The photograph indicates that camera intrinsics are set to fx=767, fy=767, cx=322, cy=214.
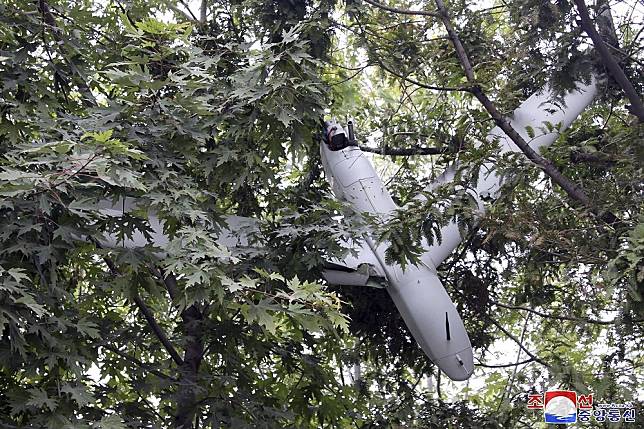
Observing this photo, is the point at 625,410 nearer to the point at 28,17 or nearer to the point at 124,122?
the point at 124,122

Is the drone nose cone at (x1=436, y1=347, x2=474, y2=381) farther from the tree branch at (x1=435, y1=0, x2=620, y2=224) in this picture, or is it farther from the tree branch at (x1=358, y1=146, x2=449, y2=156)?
the tree branch at (x1=358, y1=146, x2=449, y2=156)

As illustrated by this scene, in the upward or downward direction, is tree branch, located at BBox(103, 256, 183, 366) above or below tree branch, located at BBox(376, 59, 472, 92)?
below

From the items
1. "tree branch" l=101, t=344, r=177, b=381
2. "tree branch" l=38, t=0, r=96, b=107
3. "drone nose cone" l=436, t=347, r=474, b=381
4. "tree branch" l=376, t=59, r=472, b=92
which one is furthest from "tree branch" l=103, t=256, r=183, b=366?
"tree branch" l=376, t=59, r=472, b=92

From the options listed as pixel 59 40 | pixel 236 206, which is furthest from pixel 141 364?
pixel 59 40

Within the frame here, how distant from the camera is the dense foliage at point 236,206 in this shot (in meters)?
2.74

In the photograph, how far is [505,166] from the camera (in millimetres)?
3281

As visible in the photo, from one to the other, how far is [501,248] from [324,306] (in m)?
1.97

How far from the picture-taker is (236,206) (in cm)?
447

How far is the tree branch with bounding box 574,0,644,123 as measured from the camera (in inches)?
126

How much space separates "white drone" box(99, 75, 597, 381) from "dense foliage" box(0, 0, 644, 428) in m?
0.16

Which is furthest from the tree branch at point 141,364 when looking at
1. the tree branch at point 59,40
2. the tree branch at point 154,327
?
the tree branch at point 59,40

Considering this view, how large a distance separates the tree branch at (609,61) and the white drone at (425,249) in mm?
398

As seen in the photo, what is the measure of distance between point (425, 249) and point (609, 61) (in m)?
1.31

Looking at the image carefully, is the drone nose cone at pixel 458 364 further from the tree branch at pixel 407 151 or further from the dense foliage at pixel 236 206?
the tree branch at pixel 407 151
